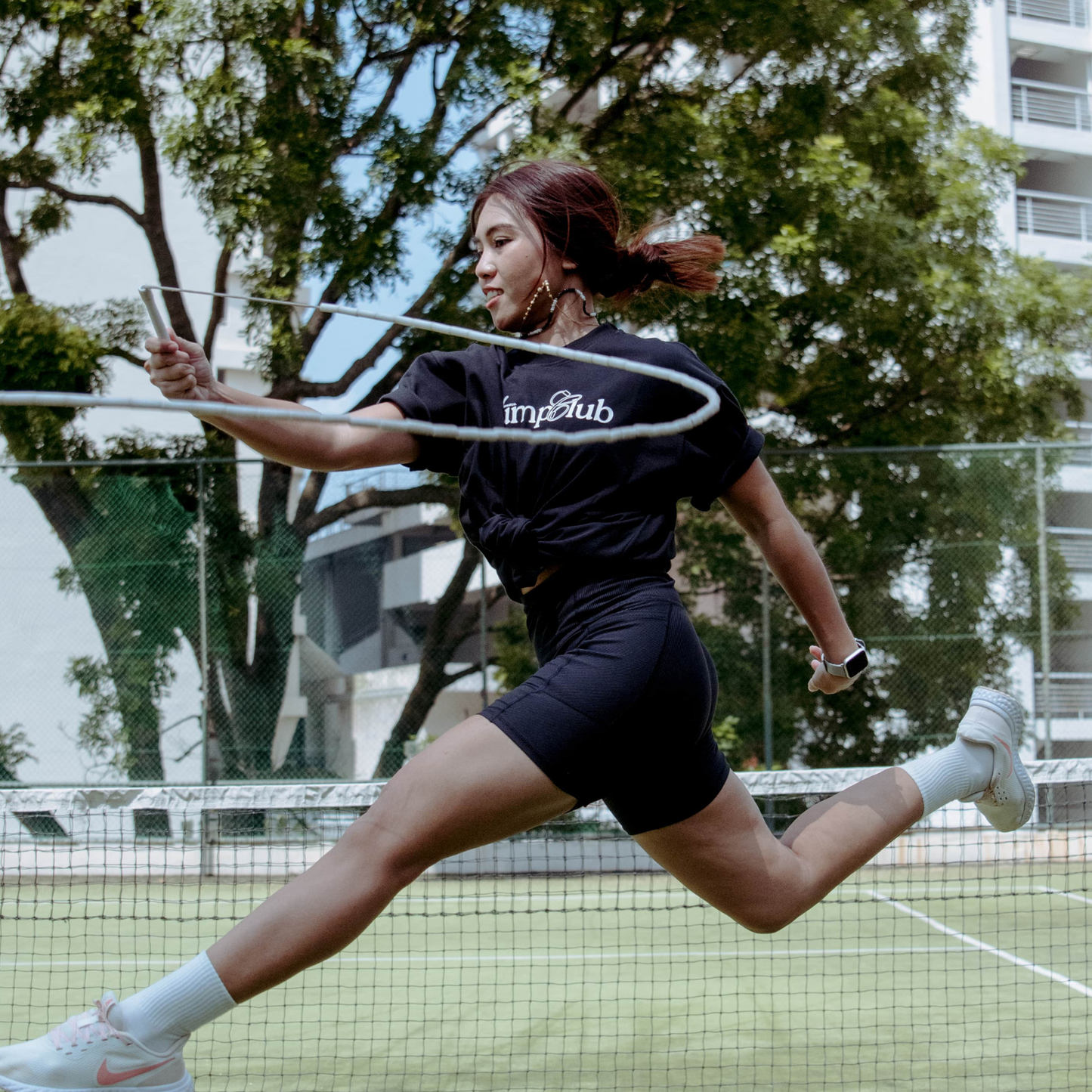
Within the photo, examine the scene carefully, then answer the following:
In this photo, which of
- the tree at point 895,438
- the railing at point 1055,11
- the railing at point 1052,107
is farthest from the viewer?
the railing at point 1055,11

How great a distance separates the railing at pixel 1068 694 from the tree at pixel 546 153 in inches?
107

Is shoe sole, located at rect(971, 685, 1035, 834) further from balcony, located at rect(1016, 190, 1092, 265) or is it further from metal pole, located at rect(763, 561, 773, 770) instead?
balcony, located at rect(1016, 190, 1092, 265)

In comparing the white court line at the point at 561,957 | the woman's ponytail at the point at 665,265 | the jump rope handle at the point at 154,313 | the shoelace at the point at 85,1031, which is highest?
the woman's ponytail at the point at 665,265

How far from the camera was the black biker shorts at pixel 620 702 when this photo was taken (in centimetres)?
192

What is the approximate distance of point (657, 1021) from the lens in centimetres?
482

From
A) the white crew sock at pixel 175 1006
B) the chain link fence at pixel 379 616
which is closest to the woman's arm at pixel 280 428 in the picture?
the white crew sock at pixel 175 1006

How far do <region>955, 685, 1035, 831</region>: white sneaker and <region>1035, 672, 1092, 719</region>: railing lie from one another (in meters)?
7.19

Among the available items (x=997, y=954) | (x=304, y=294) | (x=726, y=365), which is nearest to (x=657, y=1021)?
(x=997, y=954)

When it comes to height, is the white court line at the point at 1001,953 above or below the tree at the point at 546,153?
below

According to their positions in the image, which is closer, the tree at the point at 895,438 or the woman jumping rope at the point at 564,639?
the woman jumping rope at the point at 564,639

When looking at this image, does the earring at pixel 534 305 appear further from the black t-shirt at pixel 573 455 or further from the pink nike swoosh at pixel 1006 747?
the pink nike swoosh at pixel 1006 747

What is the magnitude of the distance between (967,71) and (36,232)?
959cm

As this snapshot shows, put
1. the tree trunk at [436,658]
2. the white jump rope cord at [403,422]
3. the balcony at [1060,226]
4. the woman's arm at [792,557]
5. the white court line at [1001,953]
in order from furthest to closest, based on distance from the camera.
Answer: the balcony at [1060,226], the tree trunk at [436,658], the white court line at [1001,953], the woman's arm at [792,557], the white jump rope cord at [403,422]

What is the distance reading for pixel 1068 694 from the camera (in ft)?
31.6
